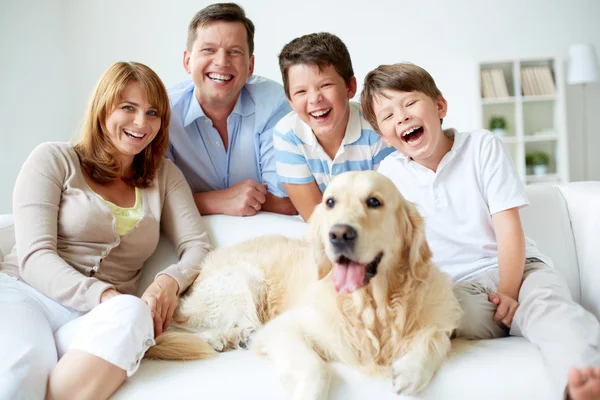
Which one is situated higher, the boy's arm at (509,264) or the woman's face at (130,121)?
the woman's face at (130,121)

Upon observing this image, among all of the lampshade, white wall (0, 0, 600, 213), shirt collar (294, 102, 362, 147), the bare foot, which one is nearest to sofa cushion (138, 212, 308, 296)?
shirt collar (294, 102, 362, 147)

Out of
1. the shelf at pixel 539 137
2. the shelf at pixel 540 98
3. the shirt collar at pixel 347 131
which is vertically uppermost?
the shirt collar at pixel 347 131

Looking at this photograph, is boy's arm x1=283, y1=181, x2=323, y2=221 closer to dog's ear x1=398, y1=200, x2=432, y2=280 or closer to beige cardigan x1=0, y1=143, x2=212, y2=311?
beige cardigan x1=0, y1=143, x2=212, y2=311

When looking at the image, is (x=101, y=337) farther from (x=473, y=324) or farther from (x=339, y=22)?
(x=339, y=22)

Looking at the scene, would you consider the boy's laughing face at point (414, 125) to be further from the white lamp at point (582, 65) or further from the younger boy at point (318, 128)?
the white lamp at point (582, 65)

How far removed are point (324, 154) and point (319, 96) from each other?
247 millimetres

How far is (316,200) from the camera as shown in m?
2.30

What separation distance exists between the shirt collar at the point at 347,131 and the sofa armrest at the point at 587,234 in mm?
859

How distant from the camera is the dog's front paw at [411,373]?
1.30 meters

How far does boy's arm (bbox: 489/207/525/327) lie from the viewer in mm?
1604

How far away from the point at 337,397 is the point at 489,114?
4.91m

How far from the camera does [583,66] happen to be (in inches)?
218

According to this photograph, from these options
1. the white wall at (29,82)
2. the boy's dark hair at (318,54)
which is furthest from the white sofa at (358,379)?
the white wall at (29,82)

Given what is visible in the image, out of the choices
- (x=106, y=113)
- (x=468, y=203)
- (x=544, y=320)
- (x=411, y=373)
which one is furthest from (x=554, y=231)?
(x=106, y=113)
